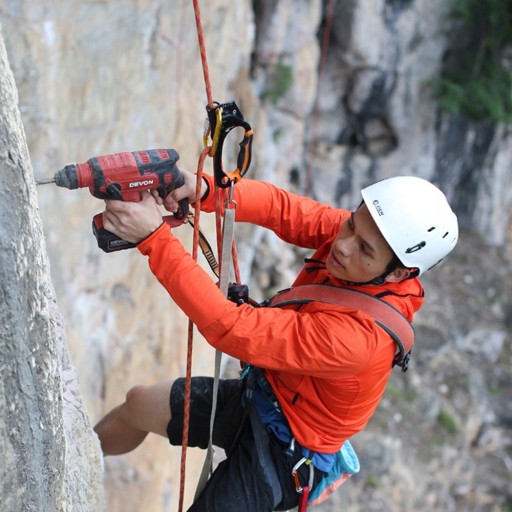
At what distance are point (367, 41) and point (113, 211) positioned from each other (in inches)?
491

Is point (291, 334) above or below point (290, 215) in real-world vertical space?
below

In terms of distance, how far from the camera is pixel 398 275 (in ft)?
8.71

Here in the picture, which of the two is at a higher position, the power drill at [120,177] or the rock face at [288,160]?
the power drill at [120,177]

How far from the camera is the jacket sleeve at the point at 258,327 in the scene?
2.31 meters

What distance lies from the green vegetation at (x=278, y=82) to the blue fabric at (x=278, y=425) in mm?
9603

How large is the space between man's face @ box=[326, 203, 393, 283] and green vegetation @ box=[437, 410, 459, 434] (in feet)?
37.7

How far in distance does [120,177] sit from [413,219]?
1.20 m

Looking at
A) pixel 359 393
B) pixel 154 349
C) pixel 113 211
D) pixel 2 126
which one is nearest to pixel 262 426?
pixel 359 393

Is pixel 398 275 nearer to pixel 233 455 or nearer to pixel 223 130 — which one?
pixel 223 130

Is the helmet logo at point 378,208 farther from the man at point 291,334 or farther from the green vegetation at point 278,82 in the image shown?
the green vegetation at point 278,82

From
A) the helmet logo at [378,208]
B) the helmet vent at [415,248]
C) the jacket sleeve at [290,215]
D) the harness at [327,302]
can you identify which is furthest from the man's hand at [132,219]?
the helmet vent at [415,248]

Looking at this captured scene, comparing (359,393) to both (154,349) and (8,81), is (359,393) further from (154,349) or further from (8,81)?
(154,349)

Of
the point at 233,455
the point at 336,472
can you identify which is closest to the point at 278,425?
the point at 233,455

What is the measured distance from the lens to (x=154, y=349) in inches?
231
